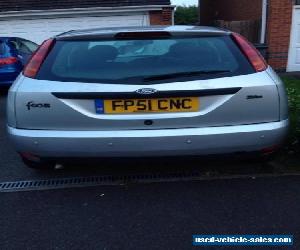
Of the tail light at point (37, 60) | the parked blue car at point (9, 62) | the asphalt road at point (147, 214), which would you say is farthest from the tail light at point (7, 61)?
the asphalt road at point (147, 214)

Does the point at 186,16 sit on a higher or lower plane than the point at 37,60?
lower

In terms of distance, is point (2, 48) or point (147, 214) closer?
point (147, 214)

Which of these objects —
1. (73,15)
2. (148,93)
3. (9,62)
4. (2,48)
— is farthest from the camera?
(73,15)

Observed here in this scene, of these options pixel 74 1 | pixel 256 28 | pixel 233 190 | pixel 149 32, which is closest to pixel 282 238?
pixel 233 190

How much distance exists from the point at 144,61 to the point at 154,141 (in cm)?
67

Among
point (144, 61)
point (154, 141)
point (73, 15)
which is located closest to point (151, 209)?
point (154, 141)

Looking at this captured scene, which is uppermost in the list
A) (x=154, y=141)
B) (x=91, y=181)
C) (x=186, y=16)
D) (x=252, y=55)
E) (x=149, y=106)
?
(x=252, y=55)

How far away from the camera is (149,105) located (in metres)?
3.29

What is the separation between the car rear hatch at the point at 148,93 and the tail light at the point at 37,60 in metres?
0.02

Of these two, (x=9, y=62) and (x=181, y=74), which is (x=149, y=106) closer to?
(x=181, y=74)

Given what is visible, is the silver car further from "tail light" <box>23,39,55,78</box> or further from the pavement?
the pavement

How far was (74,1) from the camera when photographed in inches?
587

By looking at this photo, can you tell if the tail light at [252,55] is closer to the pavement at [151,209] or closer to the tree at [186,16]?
the pavement at [151,209]

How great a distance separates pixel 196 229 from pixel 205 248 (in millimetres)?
243
